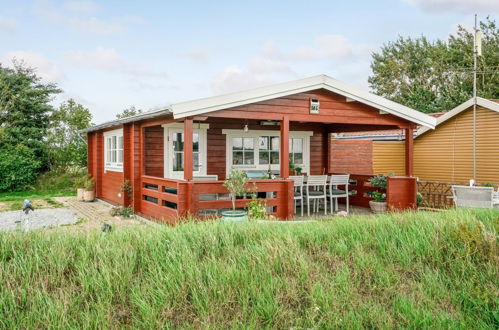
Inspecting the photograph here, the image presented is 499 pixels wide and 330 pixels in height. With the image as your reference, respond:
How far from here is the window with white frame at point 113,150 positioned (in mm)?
12195

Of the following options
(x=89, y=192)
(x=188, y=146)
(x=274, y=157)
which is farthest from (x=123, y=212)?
(x=89, y=192)

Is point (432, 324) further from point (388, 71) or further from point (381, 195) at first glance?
point (388, 71)

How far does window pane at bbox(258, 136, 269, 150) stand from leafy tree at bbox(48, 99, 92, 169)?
393 inches

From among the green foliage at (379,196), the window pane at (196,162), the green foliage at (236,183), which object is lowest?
the green foliage at (379,196)

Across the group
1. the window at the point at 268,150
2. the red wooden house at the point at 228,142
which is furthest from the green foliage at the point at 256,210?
the window at the point at 268,150

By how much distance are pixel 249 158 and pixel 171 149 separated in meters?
2.24

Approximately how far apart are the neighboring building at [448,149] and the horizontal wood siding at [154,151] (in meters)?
6.00

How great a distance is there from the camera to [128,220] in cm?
1020

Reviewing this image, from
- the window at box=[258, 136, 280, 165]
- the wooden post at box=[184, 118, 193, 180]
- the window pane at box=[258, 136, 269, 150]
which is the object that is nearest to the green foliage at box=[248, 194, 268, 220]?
the wooden post at box=[184, 118, 193, 180]

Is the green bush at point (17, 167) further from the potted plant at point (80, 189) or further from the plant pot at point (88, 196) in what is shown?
the plant pot at point (88, 196)

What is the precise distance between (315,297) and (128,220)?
24.4 ft

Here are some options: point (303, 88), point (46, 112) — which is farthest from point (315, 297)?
point (46, 112)

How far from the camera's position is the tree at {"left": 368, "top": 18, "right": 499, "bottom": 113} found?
26531 millimetres

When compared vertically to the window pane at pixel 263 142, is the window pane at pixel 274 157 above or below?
below
